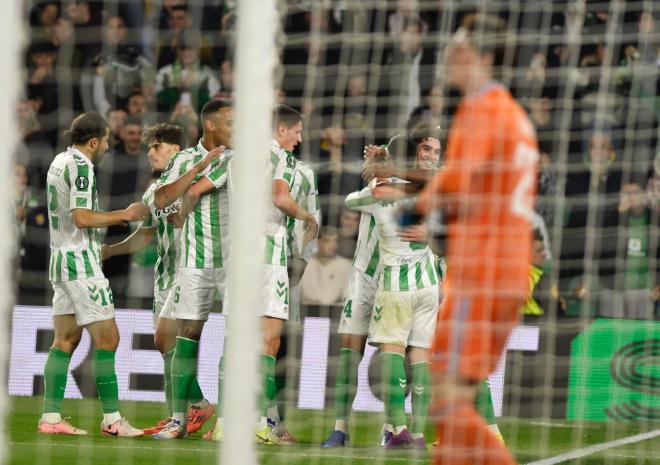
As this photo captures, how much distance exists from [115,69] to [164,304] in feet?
6.83

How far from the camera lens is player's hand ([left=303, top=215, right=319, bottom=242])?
316 inches

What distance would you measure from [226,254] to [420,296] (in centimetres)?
113

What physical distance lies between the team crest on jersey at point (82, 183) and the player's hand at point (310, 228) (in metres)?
1.25

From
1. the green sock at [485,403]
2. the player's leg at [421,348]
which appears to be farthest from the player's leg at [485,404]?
the player's leg at [421,348]

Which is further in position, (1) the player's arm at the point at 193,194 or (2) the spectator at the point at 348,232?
(2) the spectator at the point at 348,232

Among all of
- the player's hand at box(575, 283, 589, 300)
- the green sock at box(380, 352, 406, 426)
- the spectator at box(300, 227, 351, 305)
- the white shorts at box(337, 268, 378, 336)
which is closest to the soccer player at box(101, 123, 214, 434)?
the white shorts at box(337, 268, 378, 336)

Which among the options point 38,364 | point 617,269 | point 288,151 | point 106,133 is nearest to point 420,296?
point 288,151

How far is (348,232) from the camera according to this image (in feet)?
34.6

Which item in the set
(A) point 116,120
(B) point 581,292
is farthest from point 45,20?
(B) point 581,292

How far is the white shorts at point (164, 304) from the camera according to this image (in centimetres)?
831

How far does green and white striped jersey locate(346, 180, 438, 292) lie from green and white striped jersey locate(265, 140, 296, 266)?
386 millimetres

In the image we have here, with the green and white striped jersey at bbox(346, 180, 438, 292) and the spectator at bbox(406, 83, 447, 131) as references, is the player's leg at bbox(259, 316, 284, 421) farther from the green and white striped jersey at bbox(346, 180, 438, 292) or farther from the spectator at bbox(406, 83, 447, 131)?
the spectator at bbox(406, 83, 447, 131)

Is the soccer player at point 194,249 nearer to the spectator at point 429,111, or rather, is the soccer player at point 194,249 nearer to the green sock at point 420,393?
the green sock at point 420,393

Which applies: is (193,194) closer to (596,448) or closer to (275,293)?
(275,293)
